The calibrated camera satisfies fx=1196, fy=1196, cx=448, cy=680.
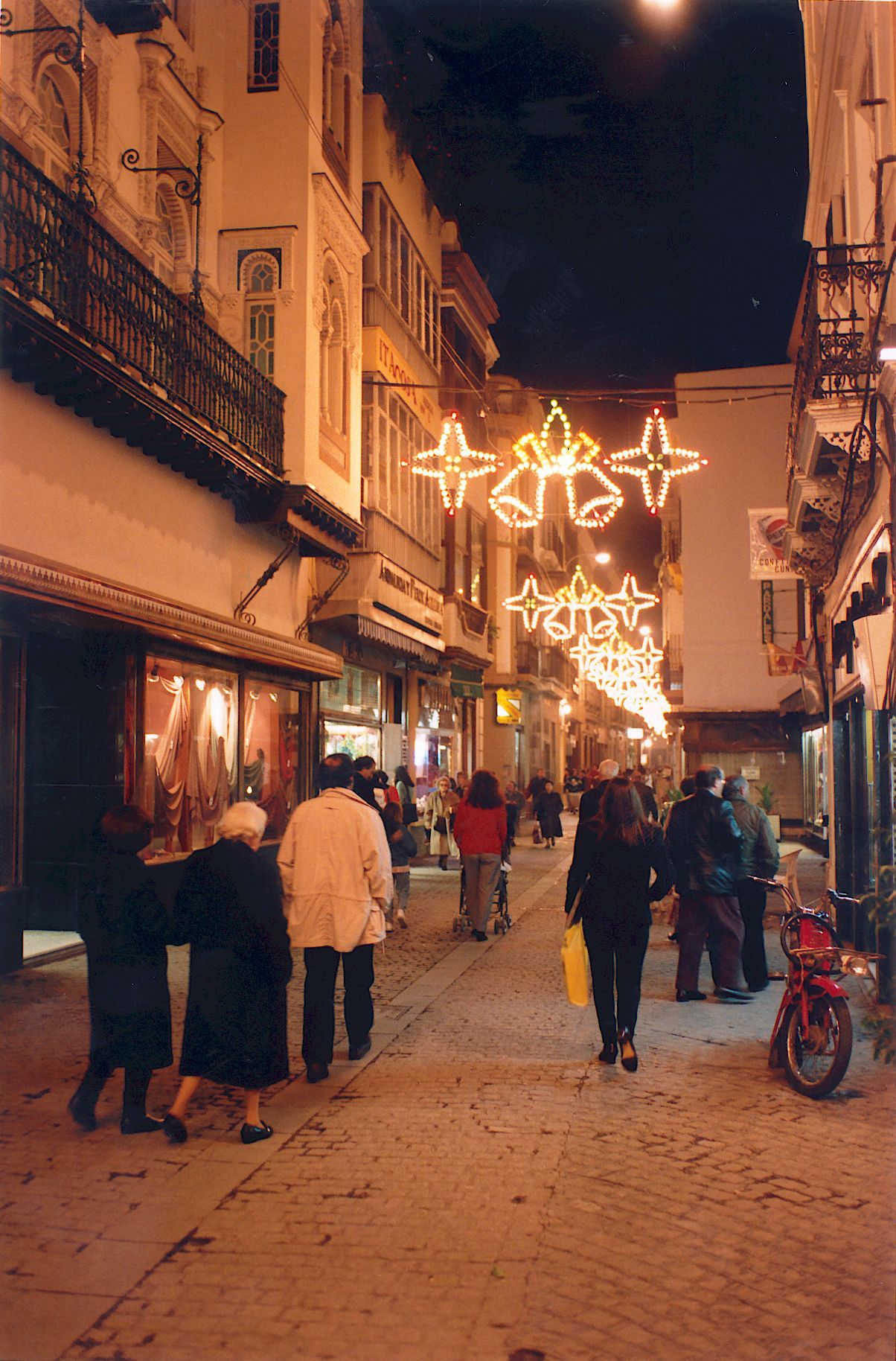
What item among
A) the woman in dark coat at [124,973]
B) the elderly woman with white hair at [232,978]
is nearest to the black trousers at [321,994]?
the elderly woman with white hair at [232,978]

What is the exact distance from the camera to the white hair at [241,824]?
20.0ft

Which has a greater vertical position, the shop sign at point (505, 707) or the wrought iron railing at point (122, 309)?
the wrought iron railing at point (122, 309)

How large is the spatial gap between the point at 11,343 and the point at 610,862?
626cm

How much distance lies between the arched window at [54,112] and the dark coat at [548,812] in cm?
1889

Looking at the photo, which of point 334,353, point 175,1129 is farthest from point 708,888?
point 334,353

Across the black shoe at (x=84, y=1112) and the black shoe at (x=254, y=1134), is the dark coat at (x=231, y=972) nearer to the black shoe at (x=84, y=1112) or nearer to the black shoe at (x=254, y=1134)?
the black shoe at (x=254, y=1134)

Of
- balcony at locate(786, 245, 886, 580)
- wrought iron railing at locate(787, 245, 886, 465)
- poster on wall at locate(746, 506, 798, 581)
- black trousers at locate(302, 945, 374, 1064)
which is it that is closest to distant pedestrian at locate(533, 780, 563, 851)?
poster on wall at locate(746, 506, 798, 581)

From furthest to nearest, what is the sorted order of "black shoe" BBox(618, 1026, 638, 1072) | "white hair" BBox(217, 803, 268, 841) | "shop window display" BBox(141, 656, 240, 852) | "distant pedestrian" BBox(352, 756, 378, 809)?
"shop window display" BBox(141, 656, 240, 852) → "distant pedestrian" BBox(352, 756, 378, 809) → "black shoe" BBox(618, 1026, 638, 1072) → "white hair" BBox(217, 803, 268, 841)

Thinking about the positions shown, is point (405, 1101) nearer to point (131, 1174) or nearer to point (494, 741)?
point (131, 1174)

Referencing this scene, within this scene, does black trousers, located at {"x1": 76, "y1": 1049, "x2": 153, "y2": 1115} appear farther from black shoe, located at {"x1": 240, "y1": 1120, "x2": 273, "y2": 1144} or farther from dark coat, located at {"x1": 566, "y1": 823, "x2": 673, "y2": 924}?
dark coat, located at {"x1": 566, "y1": 823, "x2": 673, "y2": 924}

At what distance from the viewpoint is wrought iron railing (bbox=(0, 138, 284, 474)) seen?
976 cm

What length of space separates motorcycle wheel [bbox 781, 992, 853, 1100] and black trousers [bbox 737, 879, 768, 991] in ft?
10.3

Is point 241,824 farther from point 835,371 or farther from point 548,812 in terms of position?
point 548,812

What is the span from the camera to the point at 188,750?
44.9ft
